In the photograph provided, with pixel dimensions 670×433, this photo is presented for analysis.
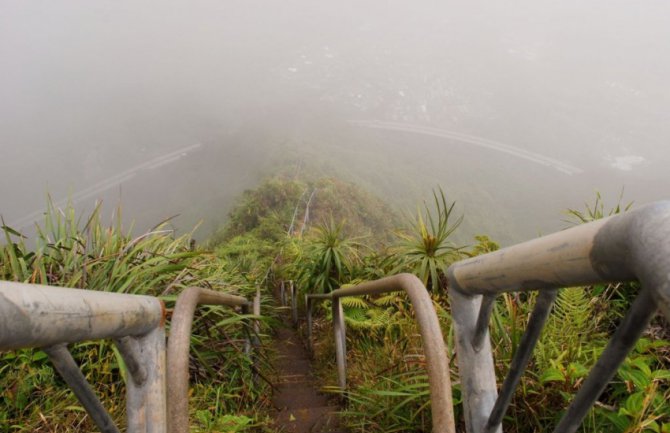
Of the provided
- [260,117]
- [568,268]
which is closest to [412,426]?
[568,268]

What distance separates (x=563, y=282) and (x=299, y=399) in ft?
9.80

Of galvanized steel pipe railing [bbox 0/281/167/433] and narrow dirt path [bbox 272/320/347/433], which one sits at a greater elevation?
galvanized steel pipe railing [bbox 0/281/167/433]

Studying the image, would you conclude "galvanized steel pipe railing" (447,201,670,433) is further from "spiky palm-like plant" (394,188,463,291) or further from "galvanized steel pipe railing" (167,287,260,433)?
"spiky palm-like plant" (394,188,463,291)

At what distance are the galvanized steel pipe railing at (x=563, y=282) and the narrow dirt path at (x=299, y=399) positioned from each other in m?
1.69

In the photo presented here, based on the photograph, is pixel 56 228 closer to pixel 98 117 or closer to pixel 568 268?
pixel 568 268

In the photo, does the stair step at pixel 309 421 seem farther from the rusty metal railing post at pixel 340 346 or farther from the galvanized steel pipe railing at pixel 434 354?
the galvanized steel pipe railing at pixel 434 354

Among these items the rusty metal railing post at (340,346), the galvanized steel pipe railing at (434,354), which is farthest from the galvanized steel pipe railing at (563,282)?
the rusty metal railing post at (340,346)

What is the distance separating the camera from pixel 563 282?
0.44 m

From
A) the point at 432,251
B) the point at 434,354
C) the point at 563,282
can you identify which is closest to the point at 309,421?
the point at 434,354

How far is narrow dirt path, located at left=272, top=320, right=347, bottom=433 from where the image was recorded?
7.84 ft

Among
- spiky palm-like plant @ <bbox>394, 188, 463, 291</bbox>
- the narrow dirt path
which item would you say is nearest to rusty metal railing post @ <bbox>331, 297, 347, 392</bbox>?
the narrow dirt path

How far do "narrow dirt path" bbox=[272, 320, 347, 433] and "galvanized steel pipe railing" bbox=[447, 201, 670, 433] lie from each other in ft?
5.53

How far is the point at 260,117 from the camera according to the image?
65.3 meters

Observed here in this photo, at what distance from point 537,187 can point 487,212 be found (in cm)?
835
